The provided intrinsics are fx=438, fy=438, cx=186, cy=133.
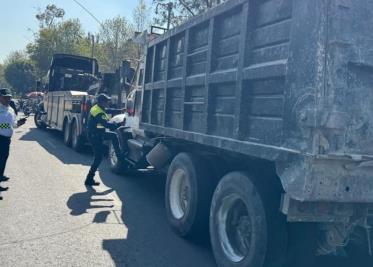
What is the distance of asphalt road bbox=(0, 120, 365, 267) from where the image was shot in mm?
4531

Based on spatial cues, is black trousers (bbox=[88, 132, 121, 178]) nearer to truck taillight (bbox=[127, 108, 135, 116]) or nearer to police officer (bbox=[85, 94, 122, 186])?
police officer (bbox=[85, 94, 122, 186])

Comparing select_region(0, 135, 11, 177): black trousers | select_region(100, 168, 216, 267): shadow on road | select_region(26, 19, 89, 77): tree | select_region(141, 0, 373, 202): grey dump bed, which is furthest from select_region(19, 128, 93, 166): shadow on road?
select_region(26, 19, 89, 77): tree

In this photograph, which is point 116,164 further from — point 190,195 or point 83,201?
point 190,195

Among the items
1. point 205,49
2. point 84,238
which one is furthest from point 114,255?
point 205,49

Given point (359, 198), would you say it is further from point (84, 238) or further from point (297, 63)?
point (84, 238)

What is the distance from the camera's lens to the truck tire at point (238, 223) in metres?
3.61

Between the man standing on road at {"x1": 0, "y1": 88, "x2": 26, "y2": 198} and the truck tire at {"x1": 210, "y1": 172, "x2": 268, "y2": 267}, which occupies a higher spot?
the man standing on road at {"x1": 0, "y1": 88, "x2": 26, "y2": 198}

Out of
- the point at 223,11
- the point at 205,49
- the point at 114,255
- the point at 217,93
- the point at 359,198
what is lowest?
the point at 114,255

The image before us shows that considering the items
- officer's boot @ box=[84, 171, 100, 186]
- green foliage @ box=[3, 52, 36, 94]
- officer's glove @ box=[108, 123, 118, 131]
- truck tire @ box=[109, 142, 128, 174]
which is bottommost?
officer's boot @ box=[84, 171, 100, 186]

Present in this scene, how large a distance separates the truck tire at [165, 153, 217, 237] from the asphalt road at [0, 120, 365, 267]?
19 cm

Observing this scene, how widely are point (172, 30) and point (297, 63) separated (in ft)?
9.61

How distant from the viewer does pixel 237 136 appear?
393 centimetres

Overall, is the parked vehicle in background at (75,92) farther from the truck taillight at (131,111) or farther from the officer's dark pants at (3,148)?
the officer's dark pants at (3,148)

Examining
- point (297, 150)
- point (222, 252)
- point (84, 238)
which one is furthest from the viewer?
point (84, 238)
